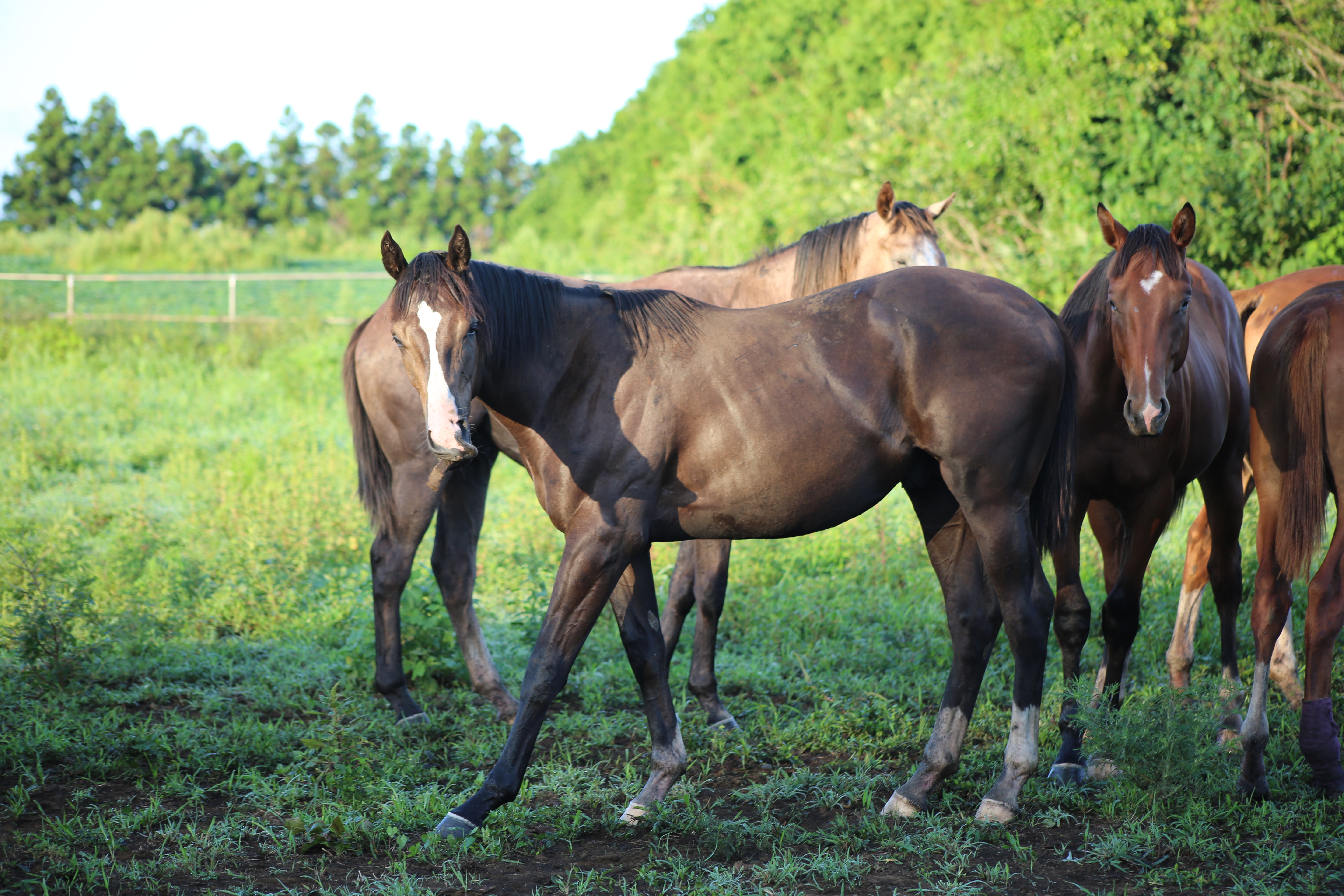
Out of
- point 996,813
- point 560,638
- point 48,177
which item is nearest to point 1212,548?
point 996,813

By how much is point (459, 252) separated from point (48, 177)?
53.8 meters

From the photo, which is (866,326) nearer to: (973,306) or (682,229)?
(973,306)

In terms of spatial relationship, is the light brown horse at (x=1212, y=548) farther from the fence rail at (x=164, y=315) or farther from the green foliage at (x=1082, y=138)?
the fence rail at (x=164, y=315)

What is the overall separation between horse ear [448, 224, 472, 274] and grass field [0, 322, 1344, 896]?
1896mm

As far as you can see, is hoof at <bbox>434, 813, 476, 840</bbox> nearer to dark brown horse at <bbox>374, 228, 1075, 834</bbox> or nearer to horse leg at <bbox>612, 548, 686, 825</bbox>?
dark brown horse at <bbox>374, 228, 1075, 834</bbox>

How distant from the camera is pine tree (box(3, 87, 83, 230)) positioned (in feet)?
149

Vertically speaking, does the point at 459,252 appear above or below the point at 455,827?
above

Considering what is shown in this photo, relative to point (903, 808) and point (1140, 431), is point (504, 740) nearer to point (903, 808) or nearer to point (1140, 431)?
point (903, 808)

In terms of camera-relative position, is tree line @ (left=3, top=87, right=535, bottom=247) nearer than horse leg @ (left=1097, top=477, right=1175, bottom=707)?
No

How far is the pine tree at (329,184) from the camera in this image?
5741cm

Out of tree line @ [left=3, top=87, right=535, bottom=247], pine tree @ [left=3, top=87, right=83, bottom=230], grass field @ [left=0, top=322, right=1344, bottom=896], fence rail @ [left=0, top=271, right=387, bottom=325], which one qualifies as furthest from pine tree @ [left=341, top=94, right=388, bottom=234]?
grass field @ [left=0, top=322, right=1344, bottom=896]

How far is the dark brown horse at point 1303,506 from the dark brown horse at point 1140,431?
0.94 feet

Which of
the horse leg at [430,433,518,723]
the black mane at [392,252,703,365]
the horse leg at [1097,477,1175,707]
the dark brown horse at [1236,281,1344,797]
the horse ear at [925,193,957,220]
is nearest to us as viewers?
the black mane at [392,252,703,365]

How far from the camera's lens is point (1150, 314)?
11.4 ft
